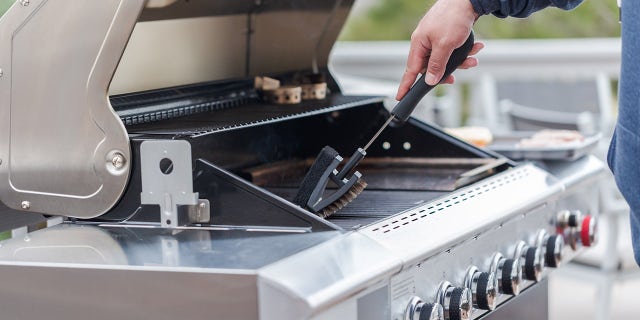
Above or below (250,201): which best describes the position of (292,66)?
above

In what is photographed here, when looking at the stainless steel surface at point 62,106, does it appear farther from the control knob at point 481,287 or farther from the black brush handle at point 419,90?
the control knob at point 481,287

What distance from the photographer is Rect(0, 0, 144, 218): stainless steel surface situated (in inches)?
62.8

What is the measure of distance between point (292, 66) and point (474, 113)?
2.90 m

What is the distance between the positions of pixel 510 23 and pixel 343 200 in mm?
9923

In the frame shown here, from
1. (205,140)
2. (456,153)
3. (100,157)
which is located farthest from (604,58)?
(100,157)

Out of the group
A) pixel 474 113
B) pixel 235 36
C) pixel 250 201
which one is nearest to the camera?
pixel 250 201

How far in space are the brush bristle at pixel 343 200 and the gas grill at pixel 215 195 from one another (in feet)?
0.06

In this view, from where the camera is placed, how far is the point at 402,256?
1498mm

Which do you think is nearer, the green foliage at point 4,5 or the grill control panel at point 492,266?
the grill control panel at point 492,266

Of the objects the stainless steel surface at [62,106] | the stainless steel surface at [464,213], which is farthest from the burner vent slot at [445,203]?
the stainless steel surface at [62,106]

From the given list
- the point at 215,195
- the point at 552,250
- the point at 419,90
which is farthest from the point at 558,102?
the point at 215,195

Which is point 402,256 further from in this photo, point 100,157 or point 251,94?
point 251,94

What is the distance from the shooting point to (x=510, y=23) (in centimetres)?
1127

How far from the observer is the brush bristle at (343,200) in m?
1.67
